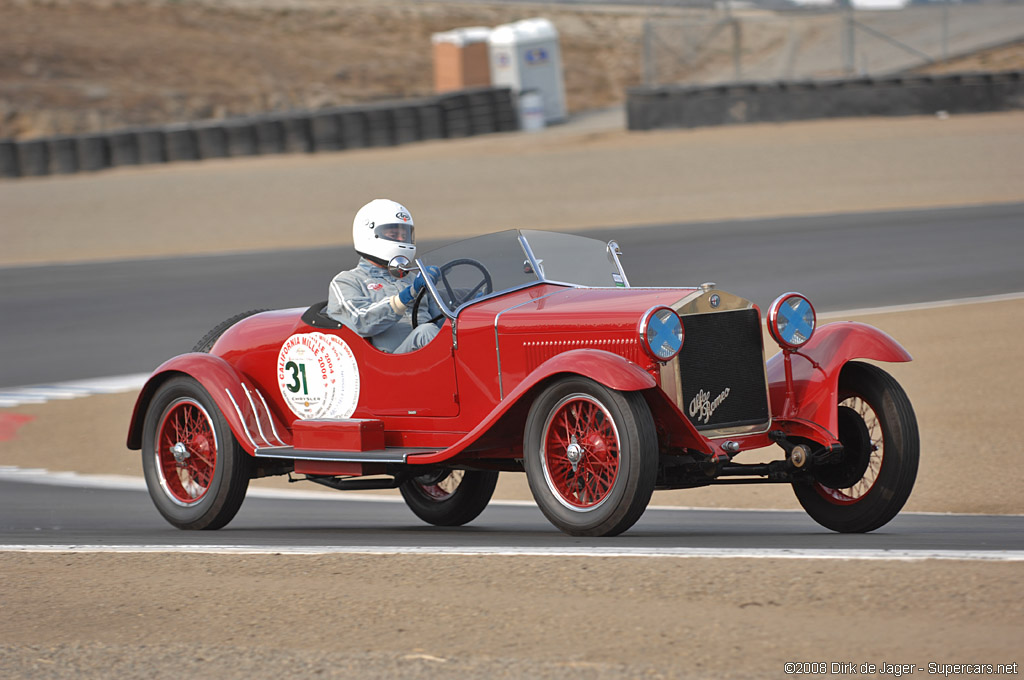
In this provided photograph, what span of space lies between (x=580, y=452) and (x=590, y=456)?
47mm

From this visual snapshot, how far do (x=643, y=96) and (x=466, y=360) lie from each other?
26.4 m

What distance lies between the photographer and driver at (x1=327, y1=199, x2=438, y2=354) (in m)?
6.94

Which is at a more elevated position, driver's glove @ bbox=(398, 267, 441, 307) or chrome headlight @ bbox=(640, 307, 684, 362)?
driver's glove @ bbox=(398, 267, 441, 307)

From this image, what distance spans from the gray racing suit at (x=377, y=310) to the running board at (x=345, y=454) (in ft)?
1.70

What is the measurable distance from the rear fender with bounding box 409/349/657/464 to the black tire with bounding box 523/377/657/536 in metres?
0.07

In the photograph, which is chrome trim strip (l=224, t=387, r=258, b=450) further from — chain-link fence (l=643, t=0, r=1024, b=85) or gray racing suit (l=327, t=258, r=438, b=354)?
chain-link fence (l=643, t=0, r=1024, b=85)

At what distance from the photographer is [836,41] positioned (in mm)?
33906

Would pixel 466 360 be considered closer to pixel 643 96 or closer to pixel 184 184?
pixel 184 184

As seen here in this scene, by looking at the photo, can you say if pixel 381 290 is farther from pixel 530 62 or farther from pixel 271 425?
pixel 530 62

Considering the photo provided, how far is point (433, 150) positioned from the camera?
33438mm

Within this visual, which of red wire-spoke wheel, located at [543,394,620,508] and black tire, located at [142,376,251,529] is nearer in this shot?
red wire-spoke wheel, located at [543,394,620,508]

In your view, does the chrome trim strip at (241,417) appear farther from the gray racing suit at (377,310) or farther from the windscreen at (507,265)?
the windscreen at (507,265)

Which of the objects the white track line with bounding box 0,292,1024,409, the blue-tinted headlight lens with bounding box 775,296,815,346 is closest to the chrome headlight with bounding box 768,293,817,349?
the blue-tinted headlight lens with bounding box 775,296,815,346

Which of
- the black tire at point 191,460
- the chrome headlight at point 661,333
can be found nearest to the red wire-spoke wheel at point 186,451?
the black tire at point 191,460
